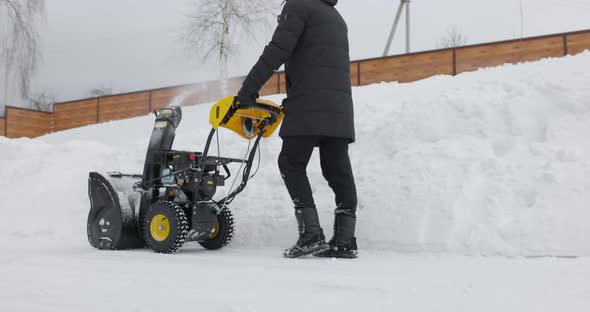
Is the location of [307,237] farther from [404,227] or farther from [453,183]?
[453,183]

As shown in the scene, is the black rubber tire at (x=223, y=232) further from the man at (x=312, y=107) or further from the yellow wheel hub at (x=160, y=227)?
the man at (x=312, y=107)

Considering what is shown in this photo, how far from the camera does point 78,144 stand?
8.16m

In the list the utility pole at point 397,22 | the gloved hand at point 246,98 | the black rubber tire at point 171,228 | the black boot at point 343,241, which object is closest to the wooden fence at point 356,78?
the utility pole at point 397,22

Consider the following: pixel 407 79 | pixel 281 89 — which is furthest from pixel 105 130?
pixel 407 79

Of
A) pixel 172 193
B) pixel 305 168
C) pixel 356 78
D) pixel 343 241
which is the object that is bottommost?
pixel 343 241

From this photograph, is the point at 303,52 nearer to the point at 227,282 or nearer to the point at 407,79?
the point at 227,282

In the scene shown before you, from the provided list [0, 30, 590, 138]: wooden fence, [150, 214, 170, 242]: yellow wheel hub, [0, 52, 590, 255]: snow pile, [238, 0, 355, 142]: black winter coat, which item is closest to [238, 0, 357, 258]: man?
[238, 0, 355, 142]: black winter coat

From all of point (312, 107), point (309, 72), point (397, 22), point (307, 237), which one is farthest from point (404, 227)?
point (397, 22)

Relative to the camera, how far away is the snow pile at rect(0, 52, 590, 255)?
4.00m

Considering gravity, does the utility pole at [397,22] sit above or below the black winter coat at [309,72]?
above

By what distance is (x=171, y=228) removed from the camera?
4.20 m

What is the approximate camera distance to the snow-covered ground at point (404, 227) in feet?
7.95

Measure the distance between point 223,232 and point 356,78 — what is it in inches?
554

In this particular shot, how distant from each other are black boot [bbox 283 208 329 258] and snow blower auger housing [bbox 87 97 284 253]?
2.28 feet
